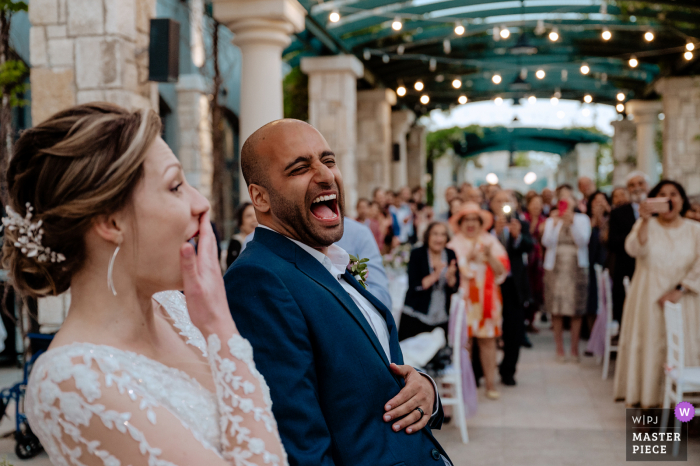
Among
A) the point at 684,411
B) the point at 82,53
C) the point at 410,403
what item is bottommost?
the point at 684,411

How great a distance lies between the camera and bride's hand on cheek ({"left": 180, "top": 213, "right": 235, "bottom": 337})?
111 centimetres

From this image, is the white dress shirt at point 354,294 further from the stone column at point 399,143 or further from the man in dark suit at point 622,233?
the stone column at point 399,143

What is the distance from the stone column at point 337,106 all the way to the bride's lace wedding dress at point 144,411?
9136 mm

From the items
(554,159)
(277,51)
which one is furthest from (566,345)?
(554,159)

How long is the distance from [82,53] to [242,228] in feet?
6.29

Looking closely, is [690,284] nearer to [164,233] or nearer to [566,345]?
[566,345]

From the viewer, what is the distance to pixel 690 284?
14.5ft

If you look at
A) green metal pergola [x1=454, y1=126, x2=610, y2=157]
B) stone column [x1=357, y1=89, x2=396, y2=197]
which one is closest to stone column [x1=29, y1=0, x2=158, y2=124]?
stone column [x1=357, y1=89, x2=396, y2=197]

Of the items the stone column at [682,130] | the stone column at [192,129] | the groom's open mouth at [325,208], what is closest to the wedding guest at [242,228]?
the groom's open mouth at [325,208]

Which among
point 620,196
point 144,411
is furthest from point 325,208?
point 620,196

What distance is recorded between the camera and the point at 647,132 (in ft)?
52.8

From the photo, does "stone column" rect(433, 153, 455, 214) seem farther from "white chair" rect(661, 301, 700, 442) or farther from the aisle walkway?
"white chair" rect(661, 301, 700, 442)

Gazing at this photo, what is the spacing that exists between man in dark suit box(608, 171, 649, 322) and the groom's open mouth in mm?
4946

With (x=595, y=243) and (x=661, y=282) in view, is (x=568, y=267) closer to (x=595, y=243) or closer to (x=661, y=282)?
(x=595, y=243)
